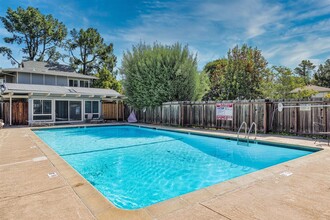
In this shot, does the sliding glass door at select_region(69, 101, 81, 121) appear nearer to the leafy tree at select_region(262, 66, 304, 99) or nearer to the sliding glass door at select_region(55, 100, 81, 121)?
the sliding glass door at select_region(55, 100, 81, 121)

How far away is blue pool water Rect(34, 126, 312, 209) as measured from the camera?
4.30m

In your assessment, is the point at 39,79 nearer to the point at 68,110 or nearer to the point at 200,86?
the point at 68,110

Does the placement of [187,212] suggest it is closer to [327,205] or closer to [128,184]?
[327,205]

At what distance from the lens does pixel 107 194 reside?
13.4ft

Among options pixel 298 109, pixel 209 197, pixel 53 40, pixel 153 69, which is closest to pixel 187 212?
pixel 209 197

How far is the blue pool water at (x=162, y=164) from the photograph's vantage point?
4301mm

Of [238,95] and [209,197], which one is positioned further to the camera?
[238,95]

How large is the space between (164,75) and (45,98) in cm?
899

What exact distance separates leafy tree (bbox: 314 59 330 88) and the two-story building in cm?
3944

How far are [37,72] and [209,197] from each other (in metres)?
20.8

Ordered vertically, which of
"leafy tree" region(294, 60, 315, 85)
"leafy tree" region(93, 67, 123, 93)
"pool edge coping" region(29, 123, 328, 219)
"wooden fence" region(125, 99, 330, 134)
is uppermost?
"leafy tree" region(294, 60, 315, 85)

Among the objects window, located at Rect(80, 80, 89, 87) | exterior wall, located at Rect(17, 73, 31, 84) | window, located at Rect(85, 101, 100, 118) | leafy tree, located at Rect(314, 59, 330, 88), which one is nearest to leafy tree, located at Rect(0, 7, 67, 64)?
window, located at Rect(80, 80, 89, 87)

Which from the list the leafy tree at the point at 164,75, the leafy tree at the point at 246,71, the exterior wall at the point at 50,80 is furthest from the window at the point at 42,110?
the leafy tree at the point at 246,71

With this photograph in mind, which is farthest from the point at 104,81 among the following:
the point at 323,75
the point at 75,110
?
the point at 323,75
